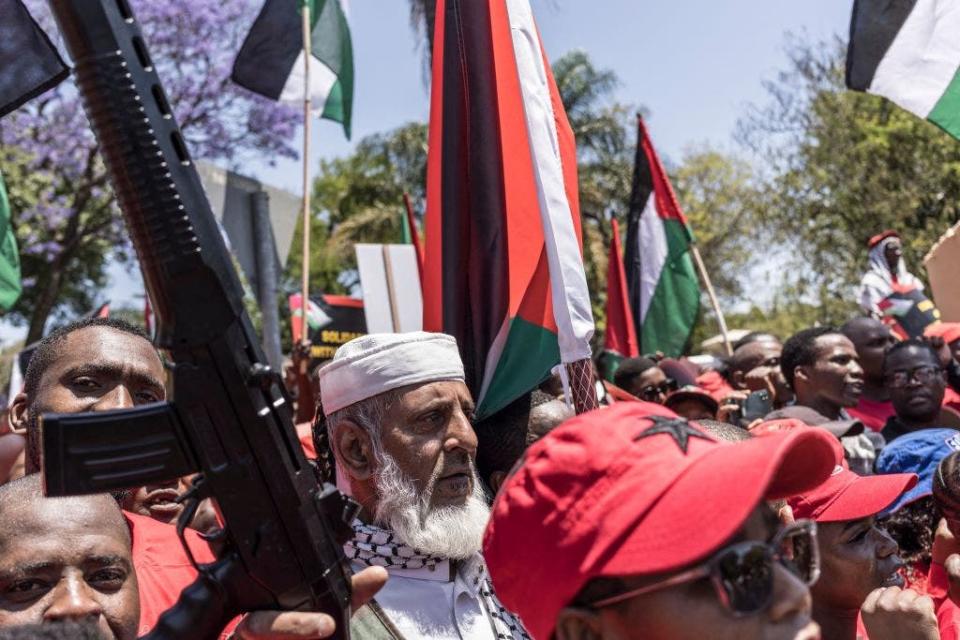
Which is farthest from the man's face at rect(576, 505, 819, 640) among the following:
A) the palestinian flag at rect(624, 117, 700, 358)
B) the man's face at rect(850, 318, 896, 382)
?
the palestinian flag at rect(624, 117, 700, 358)

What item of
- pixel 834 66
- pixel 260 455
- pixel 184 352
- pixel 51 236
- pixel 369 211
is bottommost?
pixel 369 211

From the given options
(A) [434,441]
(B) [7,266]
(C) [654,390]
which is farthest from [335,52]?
(A) [434,441]

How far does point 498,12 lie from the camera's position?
13.8ft

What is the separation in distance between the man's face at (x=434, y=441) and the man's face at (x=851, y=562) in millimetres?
954

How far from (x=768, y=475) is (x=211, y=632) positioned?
3.06 ft

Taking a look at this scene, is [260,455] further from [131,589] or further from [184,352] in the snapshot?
[131,589]

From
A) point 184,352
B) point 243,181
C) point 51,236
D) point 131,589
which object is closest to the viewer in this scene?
point 184,352

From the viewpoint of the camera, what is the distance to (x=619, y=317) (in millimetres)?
8250

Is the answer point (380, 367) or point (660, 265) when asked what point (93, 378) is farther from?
point (660, 265)

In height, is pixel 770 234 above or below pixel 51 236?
below

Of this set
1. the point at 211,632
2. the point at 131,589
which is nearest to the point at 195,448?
the point at 211,632

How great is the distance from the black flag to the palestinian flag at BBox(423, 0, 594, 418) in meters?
1.44

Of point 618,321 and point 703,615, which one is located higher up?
point 703,615

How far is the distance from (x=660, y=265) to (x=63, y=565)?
21.1 ft
